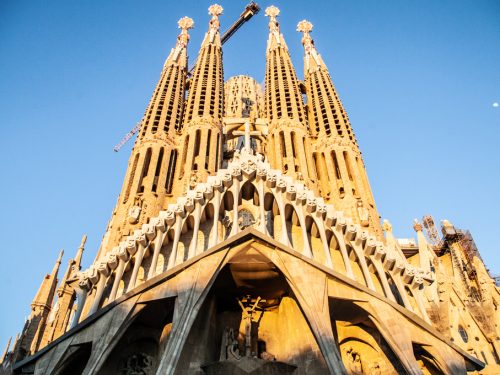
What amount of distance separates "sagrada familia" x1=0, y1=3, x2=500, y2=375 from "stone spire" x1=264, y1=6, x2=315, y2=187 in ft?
0.64

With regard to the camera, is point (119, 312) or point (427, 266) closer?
point (119, 312)

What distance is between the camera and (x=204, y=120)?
26.8m

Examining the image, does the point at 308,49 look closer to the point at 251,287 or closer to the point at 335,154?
the point at 335,154

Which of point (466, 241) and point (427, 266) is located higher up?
point (466, 241)

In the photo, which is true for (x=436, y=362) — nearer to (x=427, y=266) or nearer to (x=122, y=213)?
(x=427, y=266)

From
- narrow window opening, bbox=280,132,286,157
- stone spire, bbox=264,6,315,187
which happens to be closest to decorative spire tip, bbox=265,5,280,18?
stone spire, bbox=264,6,315,187

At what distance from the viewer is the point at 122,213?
21250 mm

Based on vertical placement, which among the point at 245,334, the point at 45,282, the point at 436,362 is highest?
the point at 45,282

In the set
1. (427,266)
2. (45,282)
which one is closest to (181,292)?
(427,266)

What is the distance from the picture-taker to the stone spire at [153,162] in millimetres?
20828

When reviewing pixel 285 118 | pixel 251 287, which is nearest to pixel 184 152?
pixel 285 118

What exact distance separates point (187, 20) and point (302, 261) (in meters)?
31.3

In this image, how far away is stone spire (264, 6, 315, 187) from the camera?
24.6 meters

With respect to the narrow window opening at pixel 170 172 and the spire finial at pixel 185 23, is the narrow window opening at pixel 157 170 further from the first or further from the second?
the spire finial at pixel 185 23
